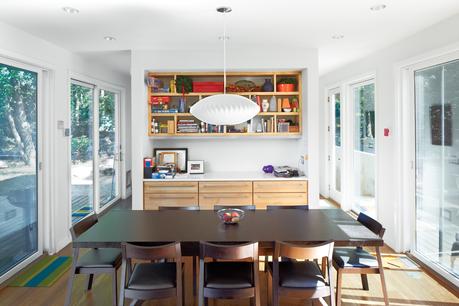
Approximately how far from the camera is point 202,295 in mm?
2389

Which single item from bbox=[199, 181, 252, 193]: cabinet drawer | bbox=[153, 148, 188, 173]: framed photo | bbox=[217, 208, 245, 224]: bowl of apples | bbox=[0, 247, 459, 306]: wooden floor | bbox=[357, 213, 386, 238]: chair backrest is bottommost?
bbox=[0, 247, 459, 306]: wooden floor

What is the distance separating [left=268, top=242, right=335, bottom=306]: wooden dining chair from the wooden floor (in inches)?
25.6

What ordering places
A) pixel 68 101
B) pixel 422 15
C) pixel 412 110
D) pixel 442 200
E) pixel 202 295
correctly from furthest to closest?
pixel 68 101 → pixel 412 110 → pixel 442 200 → pixel 422 15 → pixel 202 295

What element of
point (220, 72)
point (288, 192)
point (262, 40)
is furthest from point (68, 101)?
point (288, 192)

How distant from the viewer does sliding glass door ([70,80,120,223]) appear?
5.28m

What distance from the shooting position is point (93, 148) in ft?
19.1

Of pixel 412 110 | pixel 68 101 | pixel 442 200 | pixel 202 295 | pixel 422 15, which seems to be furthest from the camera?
pixel 68 101

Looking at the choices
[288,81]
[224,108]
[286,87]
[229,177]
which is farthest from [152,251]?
[288,81]

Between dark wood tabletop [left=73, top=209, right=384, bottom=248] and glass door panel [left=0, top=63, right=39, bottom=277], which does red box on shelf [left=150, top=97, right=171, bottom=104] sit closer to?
glass door panel [left=0, top=63, right=39, bottom=277]

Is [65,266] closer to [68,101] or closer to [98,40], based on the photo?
[68,101]

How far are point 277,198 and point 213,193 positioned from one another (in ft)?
2.74

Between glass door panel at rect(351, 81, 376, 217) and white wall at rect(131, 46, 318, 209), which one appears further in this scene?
glass door panel at rect(351, 81, 376, 217)

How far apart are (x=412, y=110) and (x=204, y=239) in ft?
9.93

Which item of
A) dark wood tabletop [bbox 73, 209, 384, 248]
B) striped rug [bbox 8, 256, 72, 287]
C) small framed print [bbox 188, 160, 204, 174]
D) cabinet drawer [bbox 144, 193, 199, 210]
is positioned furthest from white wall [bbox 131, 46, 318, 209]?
dark wood tabletop [bbox 73, 209, 384, 248]
